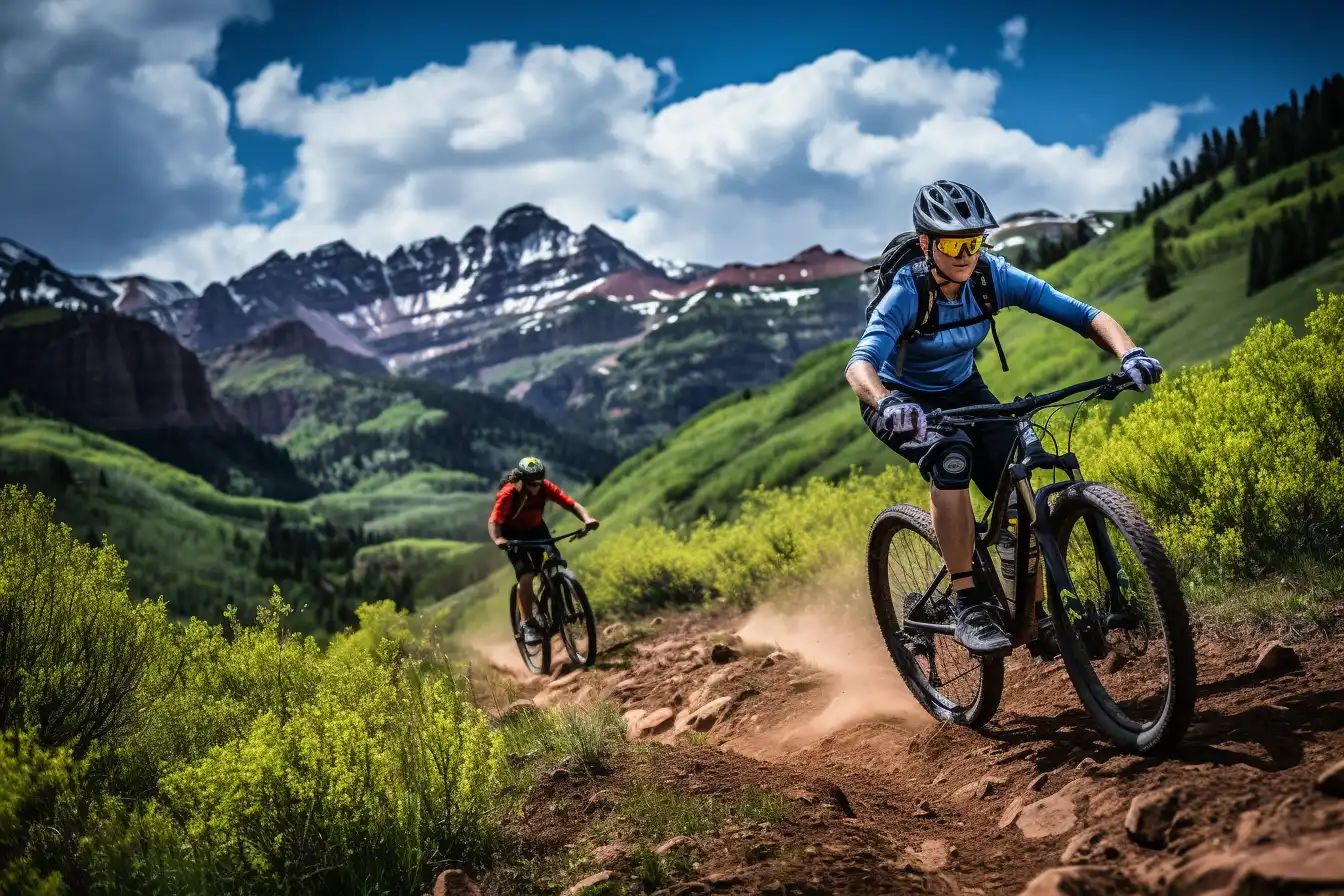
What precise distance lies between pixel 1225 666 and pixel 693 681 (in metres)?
5.74

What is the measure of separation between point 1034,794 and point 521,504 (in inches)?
363

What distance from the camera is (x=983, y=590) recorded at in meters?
5.54

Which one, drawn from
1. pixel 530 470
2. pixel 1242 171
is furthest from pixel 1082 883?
pixel 1242 171

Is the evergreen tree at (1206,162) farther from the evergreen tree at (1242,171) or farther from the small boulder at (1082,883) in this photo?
the small boulder at (1082,883)

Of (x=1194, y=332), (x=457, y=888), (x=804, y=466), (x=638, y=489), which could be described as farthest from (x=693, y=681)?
(x=638, y=489)

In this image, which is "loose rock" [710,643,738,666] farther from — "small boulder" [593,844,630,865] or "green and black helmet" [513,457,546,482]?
"small boulder" [593,844,630,865]

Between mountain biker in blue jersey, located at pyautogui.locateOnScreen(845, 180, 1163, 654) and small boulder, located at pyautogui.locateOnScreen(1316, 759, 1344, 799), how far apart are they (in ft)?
6.12

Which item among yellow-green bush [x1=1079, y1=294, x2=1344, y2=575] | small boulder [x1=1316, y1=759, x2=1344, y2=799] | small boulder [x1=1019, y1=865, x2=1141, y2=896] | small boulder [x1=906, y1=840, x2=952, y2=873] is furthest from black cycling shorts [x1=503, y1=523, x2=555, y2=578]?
small boulder [x1=1316, y1=759, x2=1344, y2=799]

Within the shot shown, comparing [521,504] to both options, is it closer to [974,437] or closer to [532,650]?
[532,650]

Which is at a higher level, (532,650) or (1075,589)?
(1075,589)

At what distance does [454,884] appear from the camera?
4.47 metres

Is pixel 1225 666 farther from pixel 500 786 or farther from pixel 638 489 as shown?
pixel 638 489

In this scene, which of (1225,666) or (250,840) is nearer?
(250,840)

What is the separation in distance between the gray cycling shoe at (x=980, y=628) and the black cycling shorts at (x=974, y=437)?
0.69m
